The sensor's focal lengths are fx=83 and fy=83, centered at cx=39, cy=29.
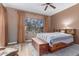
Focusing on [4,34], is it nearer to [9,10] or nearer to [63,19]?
[9,10]

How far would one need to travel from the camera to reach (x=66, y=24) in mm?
2467

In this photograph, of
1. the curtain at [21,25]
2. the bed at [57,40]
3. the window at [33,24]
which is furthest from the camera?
the bed at [57,40]

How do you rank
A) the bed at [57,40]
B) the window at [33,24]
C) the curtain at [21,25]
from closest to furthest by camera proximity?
the window at [33,24]
the curtain at [21,25]
the bed at [57,40]

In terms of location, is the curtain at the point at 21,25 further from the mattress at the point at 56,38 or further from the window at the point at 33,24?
the mattress at the point at 56,38

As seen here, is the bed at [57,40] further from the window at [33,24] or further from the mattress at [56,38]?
the window at [33,24]

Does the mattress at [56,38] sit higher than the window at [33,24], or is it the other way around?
the window at [33,24]

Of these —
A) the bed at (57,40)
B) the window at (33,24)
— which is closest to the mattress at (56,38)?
the bed at (57,40)

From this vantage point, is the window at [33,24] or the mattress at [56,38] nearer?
the window at [33,24]

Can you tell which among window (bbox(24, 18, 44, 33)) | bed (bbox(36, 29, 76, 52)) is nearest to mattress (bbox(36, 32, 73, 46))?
bed (bbox(36, 29, 76, 52))

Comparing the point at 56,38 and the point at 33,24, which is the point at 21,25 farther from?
the point at 56,38

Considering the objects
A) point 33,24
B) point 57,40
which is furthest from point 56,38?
point 33,24

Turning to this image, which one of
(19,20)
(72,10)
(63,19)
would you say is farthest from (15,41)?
(72,10)

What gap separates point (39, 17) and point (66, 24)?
1047mm

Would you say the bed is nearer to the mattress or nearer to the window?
the mattress
